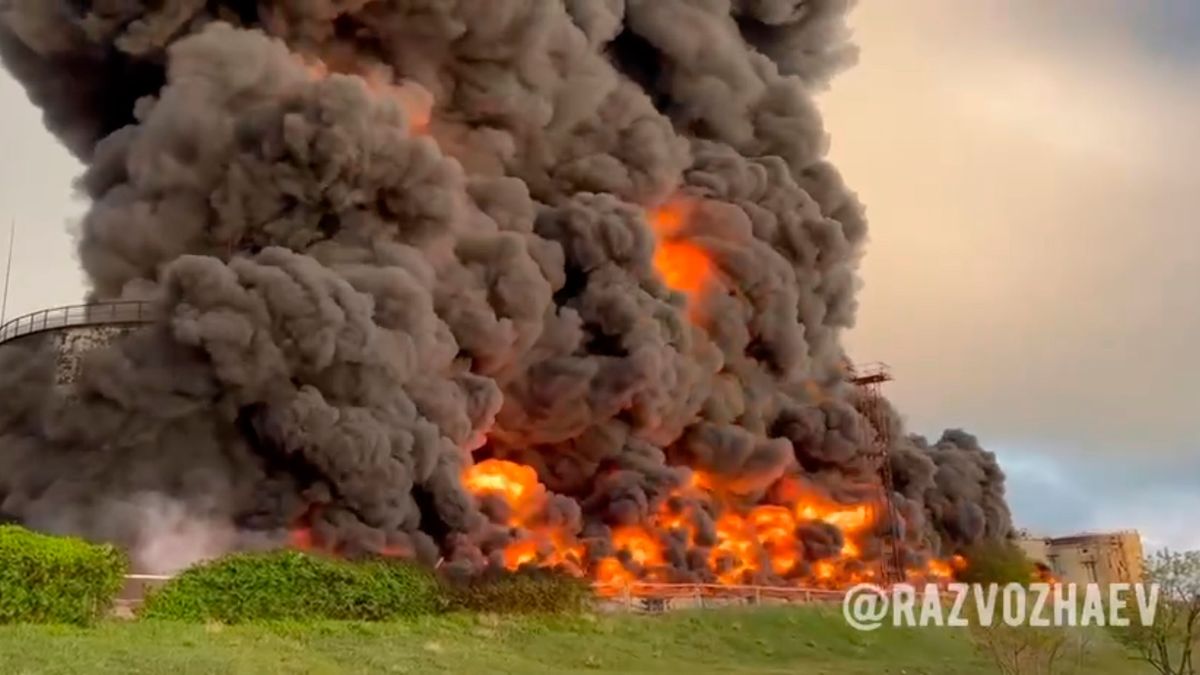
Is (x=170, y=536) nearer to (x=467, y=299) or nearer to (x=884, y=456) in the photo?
(x=467, y=299)

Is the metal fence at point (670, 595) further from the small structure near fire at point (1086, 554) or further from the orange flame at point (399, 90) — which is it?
the small structure near fire at point (1086, 554)

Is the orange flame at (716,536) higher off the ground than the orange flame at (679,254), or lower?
lower

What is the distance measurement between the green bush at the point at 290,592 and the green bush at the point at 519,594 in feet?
2.33

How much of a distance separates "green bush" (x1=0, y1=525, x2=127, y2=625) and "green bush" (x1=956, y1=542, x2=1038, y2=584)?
40.9 m

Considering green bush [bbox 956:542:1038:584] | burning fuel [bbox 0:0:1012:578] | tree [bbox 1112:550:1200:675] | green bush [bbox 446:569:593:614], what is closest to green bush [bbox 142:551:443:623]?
green bush [bbox 446:569:593:614]

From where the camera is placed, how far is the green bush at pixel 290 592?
82.6ft

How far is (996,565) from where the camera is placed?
5562 centimetres

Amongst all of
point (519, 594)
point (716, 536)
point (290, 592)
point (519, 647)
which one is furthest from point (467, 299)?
point (519, 647)

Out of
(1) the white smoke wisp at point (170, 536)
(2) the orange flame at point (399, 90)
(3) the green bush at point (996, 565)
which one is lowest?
(1) the white smoke wisp at point (170, 536)

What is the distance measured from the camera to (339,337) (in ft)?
115

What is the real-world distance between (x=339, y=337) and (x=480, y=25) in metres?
15.5

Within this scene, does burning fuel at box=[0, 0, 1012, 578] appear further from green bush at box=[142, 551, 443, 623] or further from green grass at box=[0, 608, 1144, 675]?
green grass at box=[0, 608, 1144, 675]

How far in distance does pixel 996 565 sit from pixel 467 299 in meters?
29.3

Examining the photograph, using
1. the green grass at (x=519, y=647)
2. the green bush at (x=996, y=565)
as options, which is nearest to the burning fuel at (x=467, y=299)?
the green bush at (x=996, y=565)
